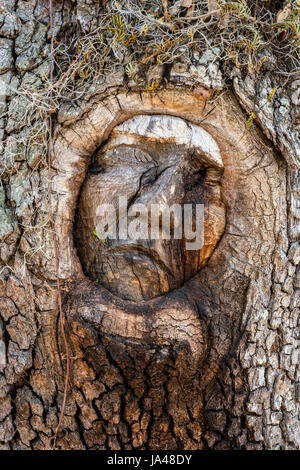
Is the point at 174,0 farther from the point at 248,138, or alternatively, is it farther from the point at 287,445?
the point at 287,445

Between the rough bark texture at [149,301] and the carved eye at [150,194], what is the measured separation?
0.16 ft

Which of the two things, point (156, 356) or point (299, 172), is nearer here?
point (156, 356)

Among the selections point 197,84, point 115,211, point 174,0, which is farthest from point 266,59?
point 115,211

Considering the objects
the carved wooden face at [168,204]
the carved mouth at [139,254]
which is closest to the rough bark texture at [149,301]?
the carved wooden face at [168,204]

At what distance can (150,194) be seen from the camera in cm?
178

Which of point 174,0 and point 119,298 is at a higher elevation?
point 174,0

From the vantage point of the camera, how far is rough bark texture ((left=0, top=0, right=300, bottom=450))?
1.76 m

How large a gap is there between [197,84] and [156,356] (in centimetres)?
118

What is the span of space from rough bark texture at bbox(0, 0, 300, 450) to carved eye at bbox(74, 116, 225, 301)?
0.05 meters

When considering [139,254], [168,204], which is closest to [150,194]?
[168,204]

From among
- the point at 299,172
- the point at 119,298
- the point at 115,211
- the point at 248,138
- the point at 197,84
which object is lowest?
the point at 119,298

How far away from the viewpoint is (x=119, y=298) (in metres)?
1.81

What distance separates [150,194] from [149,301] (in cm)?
47

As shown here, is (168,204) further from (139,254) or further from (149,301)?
(149,301)
